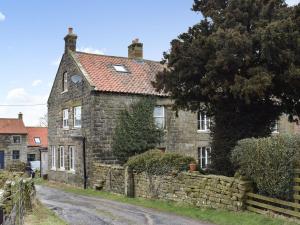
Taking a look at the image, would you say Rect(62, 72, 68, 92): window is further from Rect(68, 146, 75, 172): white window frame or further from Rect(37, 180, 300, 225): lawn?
Rect(37, 180, 300, 225): lawn

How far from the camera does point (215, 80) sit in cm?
1789

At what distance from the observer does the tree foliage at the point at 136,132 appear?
95.6 ft

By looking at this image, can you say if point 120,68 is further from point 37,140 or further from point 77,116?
point 37,140

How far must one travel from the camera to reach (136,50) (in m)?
35.8

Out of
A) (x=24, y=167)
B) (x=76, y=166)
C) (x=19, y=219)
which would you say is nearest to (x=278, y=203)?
(x=19, y=219)

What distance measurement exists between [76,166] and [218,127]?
14139mm

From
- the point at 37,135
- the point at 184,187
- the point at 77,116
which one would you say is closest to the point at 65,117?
the point at 77,116

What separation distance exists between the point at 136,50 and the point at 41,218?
22.5 m

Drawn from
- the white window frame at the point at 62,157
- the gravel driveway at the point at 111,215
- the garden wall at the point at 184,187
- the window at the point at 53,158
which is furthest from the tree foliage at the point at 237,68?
the window at the point at 53,158

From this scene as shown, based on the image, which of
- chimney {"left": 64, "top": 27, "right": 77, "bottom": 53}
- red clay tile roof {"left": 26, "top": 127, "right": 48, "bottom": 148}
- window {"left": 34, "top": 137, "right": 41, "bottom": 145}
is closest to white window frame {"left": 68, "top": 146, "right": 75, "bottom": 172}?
chimney {"left": 64, "top": 27, "right": 77, "bottom": 53}

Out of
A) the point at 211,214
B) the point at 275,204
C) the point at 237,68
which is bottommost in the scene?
the point at 211,214

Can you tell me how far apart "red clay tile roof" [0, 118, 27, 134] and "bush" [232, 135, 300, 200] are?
49570mm

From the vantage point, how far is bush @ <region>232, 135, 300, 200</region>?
13.5 m

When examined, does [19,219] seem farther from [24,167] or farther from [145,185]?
[24,167]
